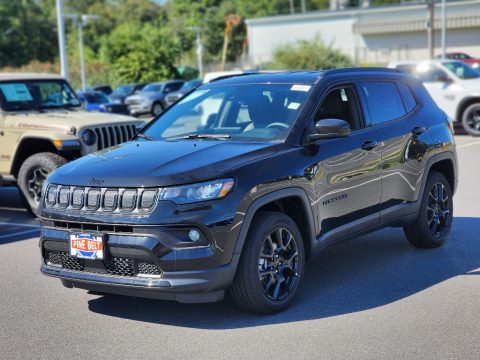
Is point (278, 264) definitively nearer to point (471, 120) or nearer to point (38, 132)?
point (38, 132)

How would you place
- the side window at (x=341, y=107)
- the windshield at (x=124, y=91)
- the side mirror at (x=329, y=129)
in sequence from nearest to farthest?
Result: 1. the side mirror at (x=329, y=129)
2. the side window at (x=341, y=107)
3. the windshield at (x=124, y=91)

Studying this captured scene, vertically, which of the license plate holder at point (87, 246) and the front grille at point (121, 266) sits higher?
the license plate holder at point (87, 246)

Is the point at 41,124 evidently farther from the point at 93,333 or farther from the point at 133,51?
the point at 133,51

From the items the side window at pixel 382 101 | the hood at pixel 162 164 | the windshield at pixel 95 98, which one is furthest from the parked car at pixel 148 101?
the hood at pixel 162 164

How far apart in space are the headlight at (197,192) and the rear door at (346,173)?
3.38 ft

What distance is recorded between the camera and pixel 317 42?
57250 millimetres

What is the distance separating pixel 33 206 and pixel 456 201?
574 cm

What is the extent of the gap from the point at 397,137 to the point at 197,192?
8.59 ft

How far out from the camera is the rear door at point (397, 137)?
Result: 6.96m

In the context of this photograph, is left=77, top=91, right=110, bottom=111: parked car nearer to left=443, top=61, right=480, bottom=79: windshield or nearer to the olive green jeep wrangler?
left=443, top=61, right=480, bottom=79: windshield

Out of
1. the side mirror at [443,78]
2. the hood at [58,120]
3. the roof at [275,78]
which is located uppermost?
the roof at [275,78]

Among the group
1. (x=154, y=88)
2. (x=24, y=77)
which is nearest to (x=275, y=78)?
(x=24, y=77)

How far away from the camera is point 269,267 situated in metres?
5.66

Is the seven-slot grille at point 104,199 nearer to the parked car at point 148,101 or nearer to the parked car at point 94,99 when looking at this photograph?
the parked car at point 94,99
